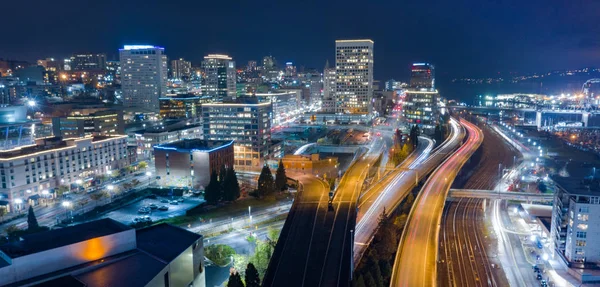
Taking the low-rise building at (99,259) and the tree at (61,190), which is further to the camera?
the tree at (61,190)

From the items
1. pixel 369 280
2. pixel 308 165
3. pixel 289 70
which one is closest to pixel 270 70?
pixel 289 70

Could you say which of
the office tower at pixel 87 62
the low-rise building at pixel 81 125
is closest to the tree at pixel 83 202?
the low-rise building at pixel 81 125

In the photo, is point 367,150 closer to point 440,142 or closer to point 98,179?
point 440,142

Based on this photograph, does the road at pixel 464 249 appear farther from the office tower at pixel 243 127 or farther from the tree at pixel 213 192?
the office tower at pixel 243 127

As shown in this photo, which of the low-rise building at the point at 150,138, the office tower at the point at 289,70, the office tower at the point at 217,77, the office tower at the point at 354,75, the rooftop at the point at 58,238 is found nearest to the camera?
the rooftop at the point at 58,238

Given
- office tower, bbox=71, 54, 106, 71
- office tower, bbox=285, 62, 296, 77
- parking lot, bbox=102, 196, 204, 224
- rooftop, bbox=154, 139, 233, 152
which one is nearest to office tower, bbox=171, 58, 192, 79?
office tower, bbox=71, 54, 106, 71

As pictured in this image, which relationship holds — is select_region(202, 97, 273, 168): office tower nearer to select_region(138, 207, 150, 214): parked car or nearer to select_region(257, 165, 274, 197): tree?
select_region(257, 165, 274, 197): tree

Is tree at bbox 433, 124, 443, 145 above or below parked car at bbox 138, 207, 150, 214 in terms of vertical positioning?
above
